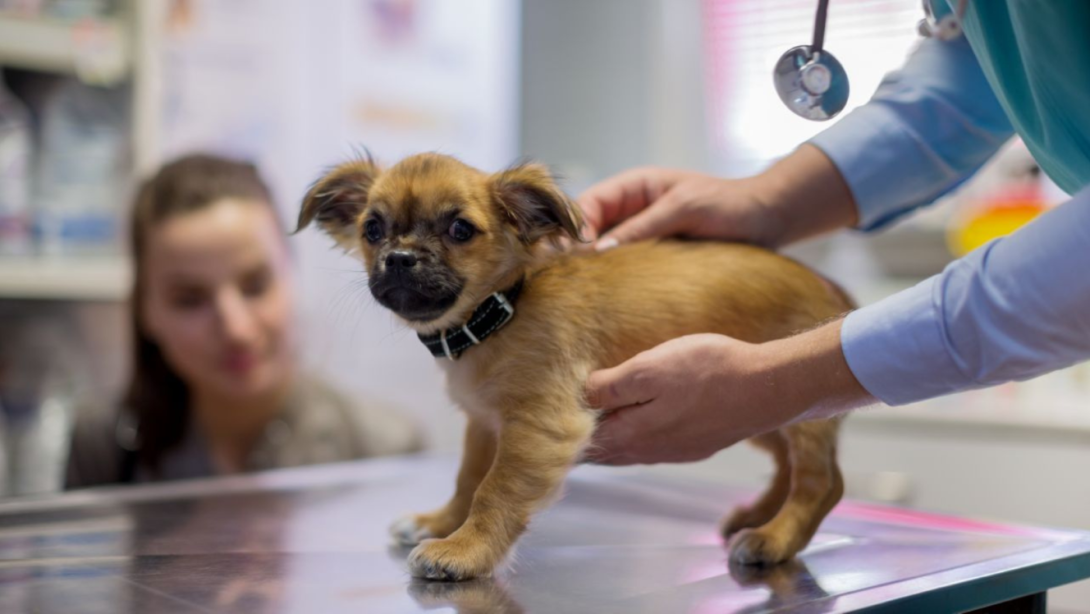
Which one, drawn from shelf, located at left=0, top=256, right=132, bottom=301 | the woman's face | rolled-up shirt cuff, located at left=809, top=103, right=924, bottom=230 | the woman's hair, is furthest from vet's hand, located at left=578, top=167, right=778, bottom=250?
shelf, located at left=0, top=256, right=132, bottom=301

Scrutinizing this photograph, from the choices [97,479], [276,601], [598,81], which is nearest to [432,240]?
[276,601]

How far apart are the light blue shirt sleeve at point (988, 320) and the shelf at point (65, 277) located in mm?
1768

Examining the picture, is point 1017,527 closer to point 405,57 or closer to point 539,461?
point 539,461

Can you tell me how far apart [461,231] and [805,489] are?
0.47 metres

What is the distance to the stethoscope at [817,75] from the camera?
1.00 m

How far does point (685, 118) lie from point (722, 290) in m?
2.26

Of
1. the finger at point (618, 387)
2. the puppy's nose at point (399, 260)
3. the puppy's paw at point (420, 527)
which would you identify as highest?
the puppy's nose at point (399, 260)

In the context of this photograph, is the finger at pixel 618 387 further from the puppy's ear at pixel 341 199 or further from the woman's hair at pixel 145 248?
the woman's hair at pixel 145 248

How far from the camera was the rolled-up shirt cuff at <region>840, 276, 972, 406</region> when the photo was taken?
85cm

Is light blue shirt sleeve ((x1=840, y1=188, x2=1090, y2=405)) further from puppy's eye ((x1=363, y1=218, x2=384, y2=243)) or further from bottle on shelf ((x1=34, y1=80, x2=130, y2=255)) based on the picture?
bottle on shelf ((x1=34, y1=80, x2=130, y2=255))

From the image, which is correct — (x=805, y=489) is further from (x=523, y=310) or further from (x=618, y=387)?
(x=523, y=310)

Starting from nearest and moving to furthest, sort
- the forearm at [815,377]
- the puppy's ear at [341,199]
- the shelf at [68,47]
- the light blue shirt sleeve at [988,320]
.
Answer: the light blue shirt sleeve at [988,320] < the forearm at [815,377] < the puppy's ear at [341,199] < the shelf at [68,47]

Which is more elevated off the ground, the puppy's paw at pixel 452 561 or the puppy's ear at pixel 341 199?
the puppy's ear at pixel 341 199

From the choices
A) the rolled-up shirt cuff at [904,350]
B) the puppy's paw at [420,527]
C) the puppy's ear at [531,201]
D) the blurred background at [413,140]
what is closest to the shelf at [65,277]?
the blurred background at [413,140]
